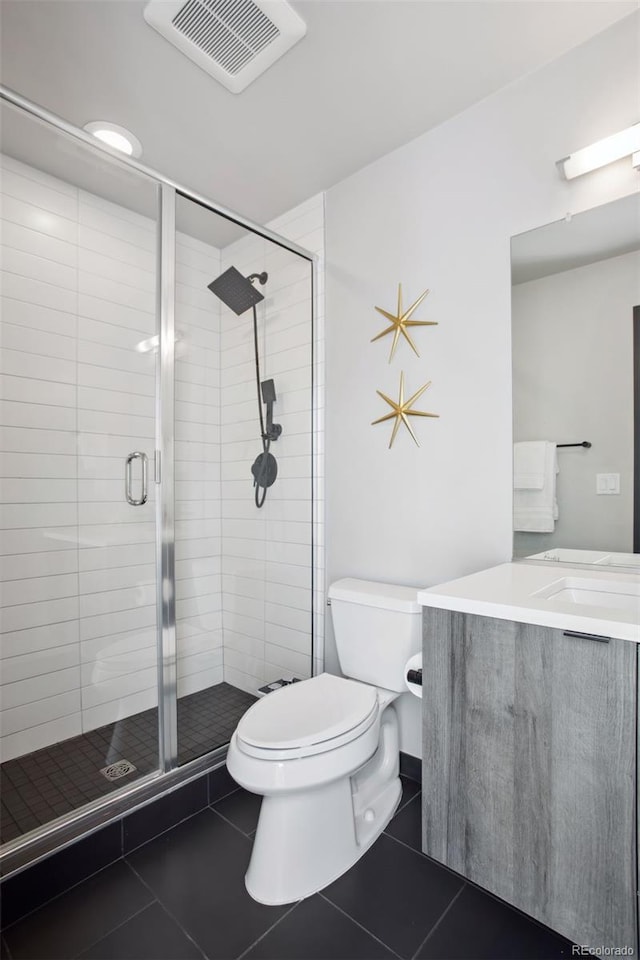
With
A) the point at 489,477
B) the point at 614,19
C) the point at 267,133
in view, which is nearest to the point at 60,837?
the point at 489,477

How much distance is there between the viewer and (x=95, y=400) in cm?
171

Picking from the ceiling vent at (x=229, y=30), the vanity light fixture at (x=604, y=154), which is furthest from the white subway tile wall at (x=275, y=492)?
the vanity light fixture at (x=604, y=154)

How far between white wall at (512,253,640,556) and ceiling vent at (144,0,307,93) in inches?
41.2

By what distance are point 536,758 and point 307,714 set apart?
65 centimetres

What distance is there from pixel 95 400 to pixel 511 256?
4.95 ft

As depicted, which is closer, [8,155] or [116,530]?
[8,155]

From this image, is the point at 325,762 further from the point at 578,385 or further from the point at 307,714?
the point at 578,385

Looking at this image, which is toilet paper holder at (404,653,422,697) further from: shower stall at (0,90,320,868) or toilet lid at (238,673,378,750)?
shower stall at (0,90,320,868)

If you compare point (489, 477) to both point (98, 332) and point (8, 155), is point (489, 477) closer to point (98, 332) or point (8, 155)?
point (98, 332)

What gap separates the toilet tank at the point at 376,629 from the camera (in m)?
1.62

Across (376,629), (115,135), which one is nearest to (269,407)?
(376,629)

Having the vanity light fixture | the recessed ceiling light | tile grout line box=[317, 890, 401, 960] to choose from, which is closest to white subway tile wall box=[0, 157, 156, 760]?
the recessed ceiling light

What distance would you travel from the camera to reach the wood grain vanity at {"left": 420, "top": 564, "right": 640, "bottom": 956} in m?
0.93

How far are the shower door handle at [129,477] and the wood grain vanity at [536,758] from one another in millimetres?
1066
